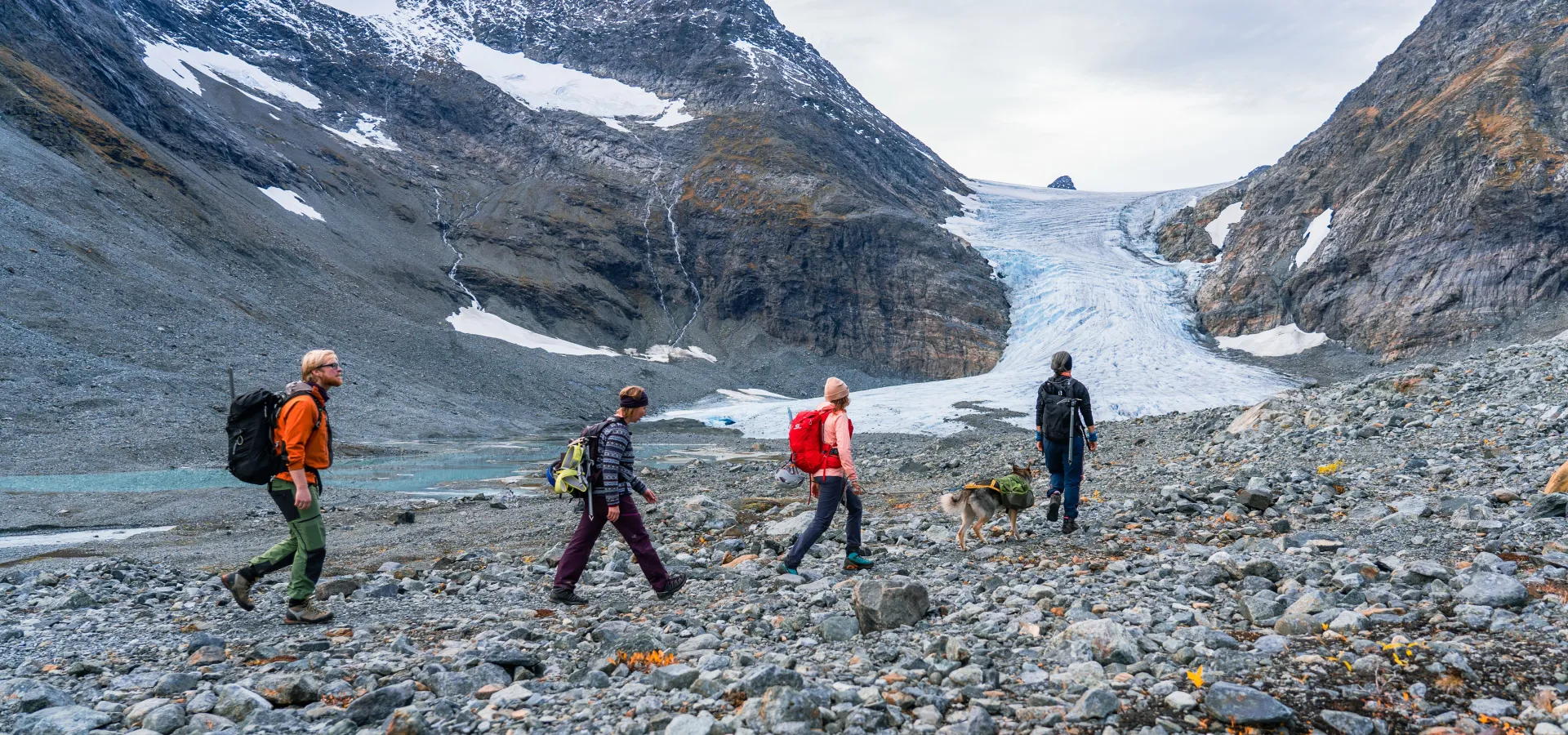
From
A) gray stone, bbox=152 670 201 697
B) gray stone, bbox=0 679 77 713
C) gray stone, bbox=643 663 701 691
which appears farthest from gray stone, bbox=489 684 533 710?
gray stone, bbox=0 679 77 713

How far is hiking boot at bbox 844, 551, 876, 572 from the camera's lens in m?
8.21

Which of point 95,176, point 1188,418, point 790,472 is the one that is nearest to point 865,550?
point 790,472

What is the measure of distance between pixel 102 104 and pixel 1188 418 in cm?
8295

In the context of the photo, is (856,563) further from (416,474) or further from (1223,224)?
(1223,224)

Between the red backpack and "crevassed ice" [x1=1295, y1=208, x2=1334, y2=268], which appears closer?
the red backpack

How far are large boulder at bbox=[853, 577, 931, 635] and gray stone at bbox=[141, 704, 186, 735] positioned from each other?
4.25 meters

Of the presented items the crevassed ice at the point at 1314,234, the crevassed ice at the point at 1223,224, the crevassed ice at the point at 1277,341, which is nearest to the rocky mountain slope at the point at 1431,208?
the crevassed ice at the point at 1314,234

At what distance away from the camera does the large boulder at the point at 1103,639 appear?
180 inches

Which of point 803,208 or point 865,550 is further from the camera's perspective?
point 803,208

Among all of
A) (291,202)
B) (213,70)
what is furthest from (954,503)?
(213,70)

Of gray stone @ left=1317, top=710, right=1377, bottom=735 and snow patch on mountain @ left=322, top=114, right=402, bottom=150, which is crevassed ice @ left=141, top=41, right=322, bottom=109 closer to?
snow patch on mountain @ left=322, top=114, right=402, bottom=150

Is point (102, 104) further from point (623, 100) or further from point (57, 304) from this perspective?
point (623, 100)

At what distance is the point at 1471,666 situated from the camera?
3916mm

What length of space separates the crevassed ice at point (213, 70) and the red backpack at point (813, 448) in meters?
104
